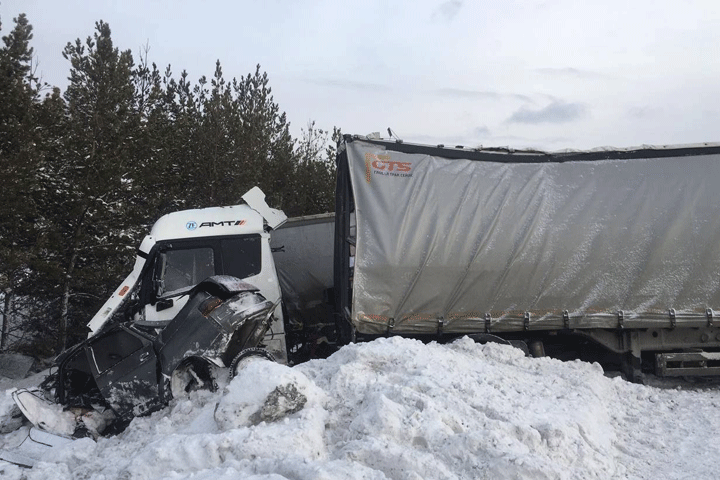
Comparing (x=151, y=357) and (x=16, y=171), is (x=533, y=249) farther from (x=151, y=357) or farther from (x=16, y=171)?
(x=16, y=171)

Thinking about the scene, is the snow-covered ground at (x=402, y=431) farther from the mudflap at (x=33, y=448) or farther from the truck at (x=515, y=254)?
the truck at (x=515, y=254)

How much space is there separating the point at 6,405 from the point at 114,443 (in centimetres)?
259

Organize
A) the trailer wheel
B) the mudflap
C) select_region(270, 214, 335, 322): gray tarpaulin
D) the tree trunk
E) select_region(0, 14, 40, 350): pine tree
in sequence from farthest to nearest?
the tree trunk, select_region(0, 14, 40, 350): pine tree, select_region(270, 214, 335, 322): gray tarpaulin, the trailer wheel, the mudflap

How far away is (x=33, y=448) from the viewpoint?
6715mm

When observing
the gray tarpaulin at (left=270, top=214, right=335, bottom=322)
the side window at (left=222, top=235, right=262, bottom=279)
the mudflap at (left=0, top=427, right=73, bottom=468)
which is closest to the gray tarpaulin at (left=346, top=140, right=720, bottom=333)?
the side window at (left=222, top=235, right=262, bottom=279)

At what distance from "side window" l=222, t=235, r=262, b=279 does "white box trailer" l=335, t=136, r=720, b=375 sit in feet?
4.23

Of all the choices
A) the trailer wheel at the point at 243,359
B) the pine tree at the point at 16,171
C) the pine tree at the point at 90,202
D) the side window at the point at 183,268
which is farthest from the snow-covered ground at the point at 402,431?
the pine tree at the point at 90,202

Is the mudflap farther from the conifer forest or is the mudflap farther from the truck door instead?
the conifer forest

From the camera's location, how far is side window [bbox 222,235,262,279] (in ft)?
29.8

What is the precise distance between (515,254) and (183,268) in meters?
4.50

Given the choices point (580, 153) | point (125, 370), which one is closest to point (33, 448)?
point (125, 370)

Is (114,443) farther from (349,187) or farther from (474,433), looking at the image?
(349,187)

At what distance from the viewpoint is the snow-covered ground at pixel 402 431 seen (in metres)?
4.95

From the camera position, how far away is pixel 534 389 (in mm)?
6871
